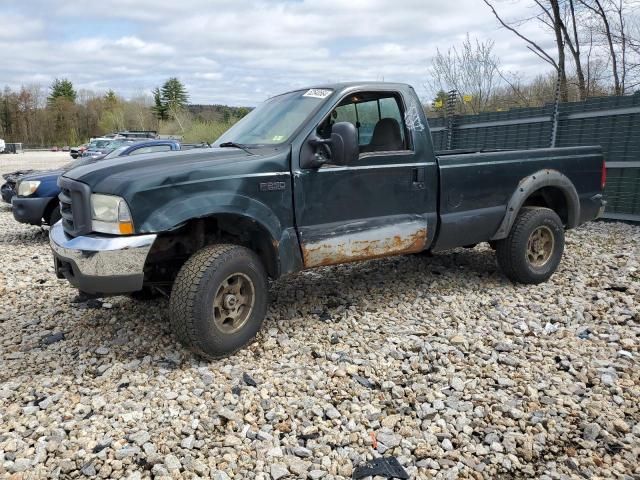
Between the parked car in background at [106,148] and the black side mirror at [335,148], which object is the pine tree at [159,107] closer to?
the parked car in background at [106,148]

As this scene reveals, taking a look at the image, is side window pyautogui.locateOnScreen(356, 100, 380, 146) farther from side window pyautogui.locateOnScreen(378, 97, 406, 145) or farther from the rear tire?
the rear tire

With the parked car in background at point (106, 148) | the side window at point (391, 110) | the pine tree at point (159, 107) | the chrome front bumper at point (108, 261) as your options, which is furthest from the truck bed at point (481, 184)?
the pine tree at point (159, 107)

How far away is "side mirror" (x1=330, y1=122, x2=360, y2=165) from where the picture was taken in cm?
386

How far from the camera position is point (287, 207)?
13.0 feet

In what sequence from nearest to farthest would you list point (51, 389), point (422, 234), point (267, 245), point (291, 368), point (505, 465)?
1. point (505, 465)
2. point (51, 389)
3. point (291, 368)
4. point (267, 245)
5. point (422, 234)

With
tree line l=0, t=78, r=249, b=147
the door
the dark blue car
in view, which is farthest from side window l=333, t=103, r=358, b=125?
tree line l=0, t=78, r=249, b=147

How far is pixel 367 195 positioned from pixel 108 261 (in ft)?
6.91

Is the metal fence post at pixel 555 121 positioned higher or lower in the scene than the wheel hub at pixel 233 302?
higher

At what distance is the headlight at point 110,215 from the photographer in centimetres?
340

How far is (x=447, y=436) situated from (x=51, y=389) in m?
2.61

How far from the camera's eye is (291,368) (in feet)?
12.2

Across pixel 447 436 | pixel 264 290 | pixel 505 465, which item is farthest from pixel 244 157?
pixel 505 465

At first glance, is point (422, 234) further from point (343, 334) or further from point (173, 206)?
point (173, 206)

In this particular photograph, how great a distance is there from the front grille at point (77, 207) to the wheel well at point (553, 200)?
14.3ft
